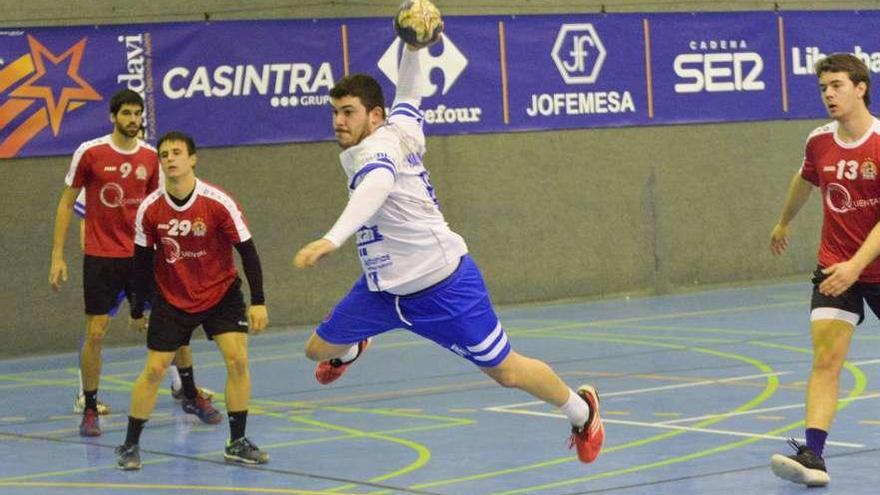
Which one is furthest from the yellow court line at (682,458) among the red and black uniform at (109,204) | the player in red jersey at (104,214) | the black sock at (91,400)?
the red and black uniform at (109,204)

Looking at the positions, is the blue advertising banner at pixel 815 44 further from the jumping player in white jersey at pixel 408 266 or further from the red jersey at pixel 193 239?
the jumping player in white jersey at pixel 408 266

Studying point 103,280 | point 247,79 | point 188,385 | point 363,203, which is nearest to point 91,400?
point 188,385

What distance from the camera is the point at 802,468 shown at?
7.85 metres

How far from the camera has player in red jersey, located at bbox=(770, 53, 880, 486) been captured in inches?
317

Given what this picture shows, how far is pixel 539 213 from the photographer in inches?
747

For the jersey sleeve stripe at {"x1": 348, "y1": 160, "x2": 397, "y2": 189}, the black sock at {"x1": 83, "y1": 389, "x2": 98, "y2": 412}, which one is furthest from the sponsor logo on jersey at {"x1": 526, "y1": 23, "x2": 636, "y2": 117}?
the jersey sleeve stripe at {"x1": 348, "y1": 160, "x2": 397, "y2": 189}

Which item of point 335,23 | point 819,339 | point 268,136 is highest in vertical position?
point 335,23

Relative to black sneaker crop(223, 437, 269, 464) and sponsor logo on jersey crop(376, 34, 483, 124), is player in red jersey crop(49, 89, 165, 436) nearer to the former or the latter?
black sneaker crop(223, 437, 269, 464)

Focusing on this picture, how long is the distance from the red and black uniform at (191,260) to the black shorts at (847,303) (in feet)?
10.9

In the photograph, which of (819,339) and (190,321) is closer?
(819,339)

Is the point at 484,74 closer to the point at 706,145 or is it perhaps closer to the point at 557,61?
the point at 557,61

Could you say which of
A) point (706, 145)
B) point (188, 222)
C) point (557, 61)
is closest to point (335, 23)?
point (557, 61)

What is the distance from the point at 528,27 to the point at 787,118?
12.8 ft

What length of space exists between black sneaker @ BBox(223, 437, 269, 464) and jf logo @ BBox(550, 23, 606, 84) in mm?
10369
